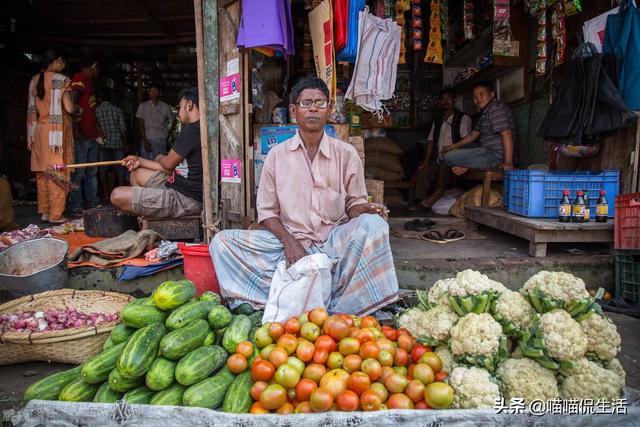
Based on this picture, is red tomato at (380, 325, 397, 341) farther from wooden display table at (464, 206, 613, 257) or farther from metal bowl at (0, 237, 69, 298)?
metal bowl at (0, 237, 69, 298)

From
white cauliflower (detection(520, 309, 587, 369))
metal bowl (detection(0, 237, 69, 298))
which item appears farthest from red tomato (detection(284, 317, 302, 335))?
metal bowl (detection(0, 237, 69, 298))

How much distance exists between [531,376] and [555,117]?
3.38 meters

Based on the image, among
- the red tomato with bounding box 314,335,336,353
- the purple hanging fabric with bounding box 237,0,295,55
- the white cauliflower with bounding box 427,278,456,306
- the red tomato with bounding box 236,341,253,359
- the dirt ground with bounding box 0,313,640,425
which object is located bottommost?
the dirt ground with bounding box 0,313,640,425

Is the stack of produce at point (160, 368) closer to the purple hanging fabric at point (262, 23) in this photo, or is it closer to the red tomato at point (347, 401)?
the red tomato at point (347, 401)

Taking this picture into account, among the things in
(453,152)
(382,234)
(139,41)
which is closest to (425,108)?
(453,152)

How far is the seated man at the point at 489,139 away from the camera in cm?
570

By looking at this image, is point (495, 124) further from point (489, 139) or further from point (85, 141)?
point (85, 141)

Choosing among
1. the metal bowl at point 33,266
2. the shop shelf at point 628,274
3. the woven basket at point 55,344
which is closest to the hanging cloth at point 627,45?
the shop shelf at point 628,274

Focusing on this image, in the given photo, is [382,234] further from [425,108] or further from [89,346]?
[425,108]

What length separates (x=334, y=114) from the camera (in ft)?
15.5

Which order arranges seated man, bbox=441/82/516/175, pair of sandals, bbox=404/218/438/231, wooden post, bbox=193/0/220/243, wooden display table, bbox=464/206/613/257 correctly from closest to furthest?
wooden display table, bbox=464/206/613/257, wooden post, bbox=193/0/220/243, pair of sandals, bbox=404/218/438/231, seated man, bbox=441/82/516/175

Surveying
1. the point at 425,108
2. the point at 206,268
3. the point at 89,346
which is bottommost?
the point at 89,346

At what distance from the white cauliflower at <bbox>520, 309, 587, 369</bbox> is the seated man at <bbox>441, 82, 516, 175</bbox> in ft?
13.1

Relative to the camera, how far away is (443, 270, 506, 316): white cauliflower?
218 cm
